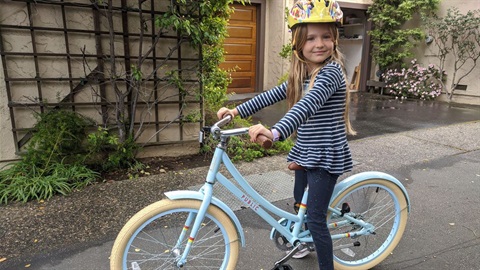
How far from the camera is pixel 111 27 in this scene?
377 centimetres

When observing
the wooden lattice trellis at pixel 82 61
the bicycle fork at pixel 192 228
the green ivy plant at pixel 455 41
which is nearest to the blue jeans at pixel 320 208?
the bicycle fork at pixel 192 228

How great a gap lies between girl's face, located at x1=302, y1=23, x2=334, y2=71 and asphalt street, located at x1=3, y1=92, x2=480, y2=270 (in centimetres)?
147

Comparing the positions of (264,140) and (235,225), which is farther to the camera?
(235,225)

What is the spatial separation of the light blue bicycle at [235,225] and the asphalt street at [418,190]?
292 mm

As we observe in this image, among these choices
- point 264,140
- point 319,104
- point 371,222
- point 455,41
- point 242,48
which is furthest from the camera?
point 455,41

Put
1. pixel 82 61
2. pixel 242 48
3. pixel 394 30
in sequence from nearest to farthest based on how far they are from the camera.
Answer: pixel 82 61
pixel 242 48
pixel 394 30

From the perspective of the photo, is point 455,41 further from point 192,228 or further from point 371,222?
point 192,228

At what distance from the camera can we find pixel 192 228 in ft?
5.79

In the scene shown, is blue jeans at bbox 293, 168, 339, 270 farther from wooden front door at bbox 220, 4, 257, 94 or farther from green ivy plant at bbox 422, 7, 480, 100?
green ivy plant at bbox 422, 7, 480, 100

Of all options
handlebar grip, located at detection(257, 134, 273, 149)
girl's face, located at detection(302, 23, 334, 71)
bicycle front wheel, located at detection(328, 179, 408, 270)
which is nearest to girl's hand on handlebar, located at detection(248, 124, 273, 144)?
handlebar grip, located at detection(257, 134, 273, 149)

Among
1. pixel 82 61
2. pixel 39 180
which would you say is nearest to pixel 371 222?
pixel 39 180

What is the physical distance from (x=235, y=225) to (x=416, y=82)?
10191 millimetres

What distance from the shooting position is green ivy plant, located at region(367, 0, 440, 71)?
32.9ft

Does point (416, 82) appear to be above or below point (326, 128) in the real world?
below
